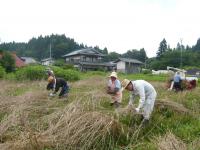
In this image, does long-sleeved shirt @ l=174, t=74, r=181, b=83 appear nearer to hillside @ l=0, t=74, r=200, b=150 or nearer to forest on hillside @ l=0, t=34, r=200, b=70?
hillside @ l=0, t=74, r=200, b=150

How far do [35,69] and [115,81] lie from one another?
15065 mm

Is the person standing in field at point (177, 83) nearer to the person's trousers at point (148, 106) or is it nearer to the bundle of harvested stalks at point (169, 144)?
the person's trousers at point (148, 106)

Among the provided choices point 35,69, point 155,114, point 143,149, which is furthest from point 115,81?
point 35,69

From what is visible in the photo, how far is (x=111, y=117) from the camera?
19.3ft

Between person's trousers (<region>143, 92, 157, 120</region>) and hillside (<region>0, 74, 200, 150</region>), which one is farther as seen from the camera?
person's trousers (<region>143, 92, 157, 120</region>)

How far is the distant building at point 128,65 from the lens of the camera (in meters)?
51.4

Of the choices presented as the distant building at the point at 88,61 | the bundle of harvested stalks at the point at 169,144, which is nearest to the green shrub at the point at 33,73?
the bundle of harvested stalks at the point at 169,144

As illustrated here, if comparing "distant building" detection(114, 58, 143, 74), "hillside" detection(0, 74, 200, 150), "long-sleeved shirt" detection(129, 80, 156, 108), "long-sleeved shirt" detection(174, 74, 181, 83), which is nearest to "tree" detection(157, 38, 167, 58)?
"distant building" detection(114, 58, 143, 74)

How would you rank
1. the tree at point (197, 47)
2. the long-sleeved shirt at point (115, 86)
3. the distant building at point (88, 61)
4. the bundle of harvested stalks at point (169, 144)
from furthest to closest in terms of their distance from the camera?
the tree at point (197, 47) < the distant building at point (88, 61) < the long-sleeved shirt at point (115, 86) < the bundle of harvested stalks at point (169, 144)

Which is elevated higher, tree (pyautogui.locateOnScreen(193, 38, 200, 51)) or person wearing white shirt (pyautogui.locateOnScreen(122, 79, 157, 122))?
tree (pyautogui.locateOnScreen(193, 38, 200, 51))

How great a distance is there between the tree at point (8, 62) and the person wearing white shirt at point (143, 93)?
87.7 ft

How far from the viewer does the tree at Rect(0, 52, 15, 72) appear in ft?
105

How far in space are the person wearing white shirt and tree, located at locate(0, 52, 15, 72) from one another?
1052 inches

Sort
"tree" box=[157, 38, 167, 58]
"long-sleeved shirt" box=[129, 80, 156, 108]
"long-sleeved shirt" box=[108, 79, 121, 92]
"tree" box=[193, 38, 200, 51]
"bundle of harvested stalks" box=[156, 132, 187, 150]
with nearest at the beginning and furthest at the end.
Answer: "bundle of harvested stalks" box=[156, 132, 187, 150], "long-sleeved shirt" box=[129, 80, 156, 108], "long-sleeved shirt" box=[108, 79, 121, 92], "tree" box=[157, 38, 167, 58], "tree" box=[193, 38, 200, 51]
